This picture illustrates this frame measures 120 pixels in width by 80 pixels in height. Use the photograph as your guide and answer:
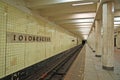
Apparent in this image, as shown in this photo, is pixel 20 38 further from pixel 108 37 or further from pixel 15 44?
pixel 108 37

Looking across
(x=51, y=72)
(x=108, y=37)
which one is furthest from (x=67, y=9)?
(x=51, y=72)

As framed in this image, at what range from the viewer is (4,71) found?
11.7ft

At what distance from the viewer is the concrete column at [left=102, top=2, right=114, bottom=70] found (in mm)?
5398

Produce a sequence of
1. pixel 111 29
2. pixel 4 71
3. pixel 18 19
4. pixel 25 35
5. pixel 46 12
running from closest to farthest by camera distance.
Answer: pixel 4 71 → pixel 18 19 → pixel 25 35 → pixel 111 29 → pixel 46 12

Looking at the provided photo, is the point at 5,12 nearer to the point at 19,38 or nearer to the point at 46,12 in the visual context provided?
the point at 19,38

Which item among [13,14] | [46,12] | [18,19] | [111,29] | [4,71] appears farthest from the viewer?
[46,12]

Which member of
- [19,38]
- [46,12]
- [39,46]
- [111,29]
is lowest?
[39,46]

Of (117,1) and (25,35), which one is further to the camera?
(117,1)

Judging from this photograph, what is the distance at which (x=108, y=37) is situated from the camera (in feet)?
17.8

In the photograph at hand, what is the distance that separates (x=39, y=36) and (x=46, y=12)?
164cm

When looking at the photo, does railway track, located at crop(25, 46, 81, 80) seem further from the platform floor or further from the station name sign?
the station name sign

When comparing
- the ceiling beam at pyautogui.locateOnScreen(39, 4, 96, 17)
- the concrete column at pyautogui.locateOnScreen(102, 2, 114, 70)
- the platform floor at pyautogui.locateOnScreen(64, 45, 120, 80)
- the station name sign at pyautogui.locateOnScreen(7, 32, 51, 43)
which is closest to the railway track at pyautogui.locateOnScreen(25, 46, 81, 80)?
the platform floor at pyautogui.locateOnScreen(64, 45, 120, 80)

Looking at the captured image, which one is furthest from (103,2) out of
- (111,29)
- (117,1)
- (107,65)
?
(107,65)

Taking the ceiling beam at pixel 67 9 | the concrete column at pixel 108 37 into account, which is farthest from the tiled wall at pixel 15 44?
the concrete column at pixel 108 37
